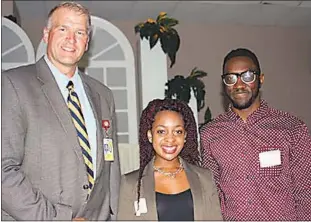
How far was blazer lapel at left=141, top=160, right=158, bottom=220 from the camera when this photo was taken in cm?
177

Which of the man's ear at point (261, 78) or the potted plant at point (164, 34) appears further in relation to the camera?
the potted plant at point (164, 34)

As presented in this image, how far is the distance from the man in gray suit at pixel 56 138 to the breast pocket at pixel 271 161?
57 cm

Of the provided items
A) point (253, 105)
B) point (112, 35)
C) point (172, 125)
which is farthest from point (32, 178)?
point (112, 35)

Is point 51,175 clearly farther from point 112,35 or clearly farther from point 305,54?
point 112,35

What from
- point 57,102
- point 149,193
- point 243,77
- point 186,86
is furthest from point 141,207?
point 186,86

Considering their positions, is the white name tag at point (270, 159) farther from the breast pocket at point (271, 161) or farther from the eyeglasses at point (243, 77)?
the eyeglasses at point (243, 77)

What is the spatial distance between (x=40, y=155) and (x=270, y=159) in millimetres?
836

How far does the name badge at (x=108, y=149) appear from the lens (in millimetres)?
1859

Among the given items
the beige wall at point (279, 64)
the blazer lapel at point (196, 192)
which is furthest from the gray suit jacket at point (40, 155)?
the beige wall at point (279, 64)

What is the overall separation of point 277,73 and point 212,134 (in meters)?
0.38

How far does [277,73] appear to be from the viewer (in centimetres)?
204

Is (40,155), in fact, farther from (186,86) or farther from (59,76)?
(186,86)

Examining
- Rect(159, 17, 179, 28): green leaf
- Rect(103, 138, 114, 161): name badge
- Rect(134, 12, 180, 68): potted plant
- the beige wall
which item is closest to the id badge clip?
Rect(103, 138, 114, 161): name badge

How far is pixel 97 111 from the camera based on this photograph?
73.5 inches
